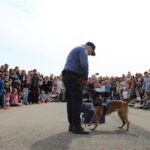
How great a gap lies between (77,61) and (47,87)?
22.0 meters

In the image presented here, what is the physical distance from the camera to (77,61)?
35.8 feet

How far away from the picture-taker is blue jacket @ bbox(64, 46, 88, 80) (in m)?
10.8

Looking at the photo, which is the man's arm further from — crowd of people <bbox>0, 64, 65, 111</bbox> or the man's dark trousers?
crowd of people <bbox>0, 64, 65, 111</bbox>

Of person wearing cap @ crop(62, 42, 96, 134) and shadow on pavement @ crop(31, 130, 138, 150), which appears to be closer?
shadow on pavement @ crop(31, 130, 138, 150)

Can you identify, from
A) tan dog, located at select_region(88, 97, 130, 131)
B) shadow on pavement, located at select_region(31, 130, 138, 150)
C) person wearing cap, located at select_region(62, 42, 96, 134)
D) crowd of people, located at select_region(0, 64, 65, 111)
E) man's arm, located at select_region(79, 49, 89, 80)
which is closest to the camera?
shadow on pavement, located at select_region(31, 130, 138, 150)

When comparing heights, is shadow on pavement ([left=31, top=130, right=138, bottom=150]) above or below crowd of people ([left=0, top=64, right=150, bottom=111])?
below

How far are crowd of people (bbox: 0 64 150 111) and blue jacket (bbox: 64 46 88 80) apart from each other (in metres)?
9.70

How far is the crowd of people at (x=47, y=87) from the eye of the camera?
23688 mm

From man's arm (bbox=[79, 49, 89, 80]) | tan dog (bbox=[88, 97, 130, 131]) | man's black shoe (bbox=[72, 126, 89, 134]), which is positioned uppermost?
man's arm (bbox=[79, 49, 89, 80])

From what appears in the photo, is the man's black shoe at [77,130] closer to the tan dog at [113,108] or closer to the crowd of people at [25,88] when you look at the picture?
the tan dog at [113,108]

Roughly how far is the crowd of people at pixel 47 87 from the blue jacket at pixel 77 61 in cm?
970

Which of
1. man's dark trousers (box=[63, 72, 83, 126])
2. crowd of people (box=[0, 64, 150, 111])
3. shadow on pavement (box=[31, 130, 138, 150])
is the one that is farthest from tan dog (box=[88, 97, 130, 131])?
crowd of people (box=[0, 64, 150, 111])

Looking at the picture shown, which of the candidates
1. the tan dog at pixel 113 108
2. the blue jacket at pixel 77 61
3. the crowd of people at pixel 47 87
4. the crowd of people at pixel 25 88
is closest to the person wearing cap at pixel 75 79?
the blue jacket at pixel 77 61

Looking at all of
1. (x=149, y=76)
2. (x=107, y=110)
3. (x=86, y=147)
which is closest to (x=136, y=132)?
(x=107, y=110)
